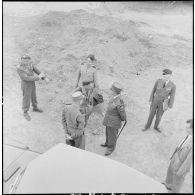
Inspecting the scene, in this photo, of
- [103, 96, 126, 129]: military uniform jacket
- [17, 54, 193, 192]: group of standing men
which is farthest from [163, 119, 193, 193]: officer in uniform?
[103, 96, 126, 129]: military uniform jacket

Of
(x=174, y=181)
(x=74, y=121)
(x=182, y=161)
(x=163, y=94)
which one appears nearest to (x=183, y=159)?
(x=182, y=161)

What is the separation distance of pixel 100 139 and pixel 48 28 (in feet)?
23.3

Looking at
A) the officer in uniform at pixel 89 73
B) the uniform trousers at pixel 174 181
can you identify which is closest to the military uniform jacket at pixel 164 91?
the officer in uniform at pixel 89 73

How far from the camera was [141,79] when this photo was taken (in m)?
9.91

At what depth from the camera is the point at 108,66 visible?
10172 mm

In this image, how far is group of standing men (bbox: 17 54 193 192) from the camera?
5.12 meters

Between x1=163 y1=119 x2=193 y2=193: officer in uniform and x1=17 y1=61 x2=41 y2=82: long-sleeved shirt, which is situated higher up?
x1=17 y1=61 x2=41 y2=82: long-sleeved shirt

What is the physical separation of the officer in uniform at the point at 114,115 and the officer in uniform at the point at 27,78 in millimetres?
1737

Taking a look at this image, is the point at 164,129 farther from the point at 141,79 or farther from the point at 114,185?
the point at 114,185

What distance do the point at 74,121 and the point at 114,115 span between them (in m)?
0.90

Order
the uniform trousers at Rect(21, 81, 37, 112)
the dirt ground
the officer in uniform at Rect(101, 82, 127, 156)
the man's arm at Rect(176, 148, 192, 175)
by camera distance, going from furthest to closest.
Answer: the uniform trousers at Rect(21, 81, 37, 112) → the dirt ground → the officer in uniform at Rect(101, 82, 127, 156) → the man's arm at Rect(176, 148, 192, 175)

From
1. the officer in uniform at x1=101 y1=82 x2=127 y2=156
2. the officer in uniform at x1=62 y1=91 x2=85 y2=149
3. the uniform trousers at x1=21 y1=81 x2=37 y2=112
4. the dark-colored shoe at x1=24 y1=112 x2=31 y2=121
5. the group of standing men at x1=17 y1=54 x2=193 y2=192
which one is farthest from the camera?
the dark-colored shoe at x1=24 y1=112 x2=31 y2=121

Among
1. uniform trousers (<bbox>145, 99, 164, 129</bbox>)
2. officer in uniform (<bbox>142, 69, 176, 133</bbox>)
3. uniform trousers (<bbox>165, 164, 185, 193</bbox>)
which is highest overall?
officer in uniform (<bbox>142, 69, 176, 133</bbox>)

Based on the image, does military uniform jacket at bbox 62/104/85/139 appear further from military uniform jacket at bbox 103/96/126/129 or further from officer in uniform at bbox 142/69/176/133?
officer in uniform at bbox 142/69/176/133
